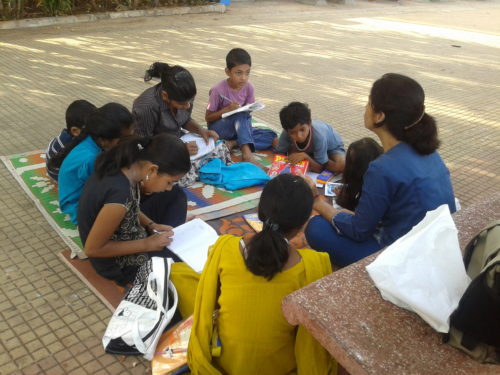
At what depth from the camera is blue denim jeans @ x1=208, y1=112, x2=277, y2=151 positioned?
4.24 meters

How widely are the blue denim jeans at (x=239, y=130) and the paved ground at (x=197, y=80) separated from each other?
0.78 metres

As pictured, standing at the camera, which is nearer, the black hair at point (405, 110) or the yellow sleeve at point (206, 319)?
the yellow sleeve at point (206, 319)

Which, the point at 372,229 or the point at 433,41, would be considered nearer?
the point at 372,229

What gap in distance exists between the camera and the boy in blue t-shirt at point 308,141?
12.3 ft

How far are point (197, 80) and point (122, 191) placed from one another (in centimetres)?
418

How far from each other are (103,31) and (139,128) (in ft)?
18.1

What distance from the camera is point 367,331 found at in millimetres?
1600

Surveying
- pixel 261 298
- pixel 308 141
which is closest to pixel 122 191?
pixel 261 298

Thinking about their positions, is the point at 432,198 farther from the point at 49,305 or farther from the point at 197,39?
the point at 197,39

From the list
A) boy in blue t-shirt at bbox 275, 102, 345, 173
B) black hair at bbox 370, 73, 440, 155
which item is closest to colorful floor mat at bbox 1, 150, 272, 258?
boy in blue t-shirt at bbox 275, 102, 345, 173

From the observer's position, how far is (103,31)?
8.34m

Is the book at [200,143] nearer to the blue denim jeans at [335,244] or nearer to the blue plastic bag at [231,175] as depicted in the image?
the blue plastic bag at [231,175]

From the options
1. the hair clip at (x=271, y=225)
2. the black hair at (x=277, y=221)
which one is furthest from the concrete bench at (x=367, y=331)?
the hair clip at (x=271, y=225)

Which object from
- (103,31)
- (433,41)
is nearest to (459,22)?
(433,41)
